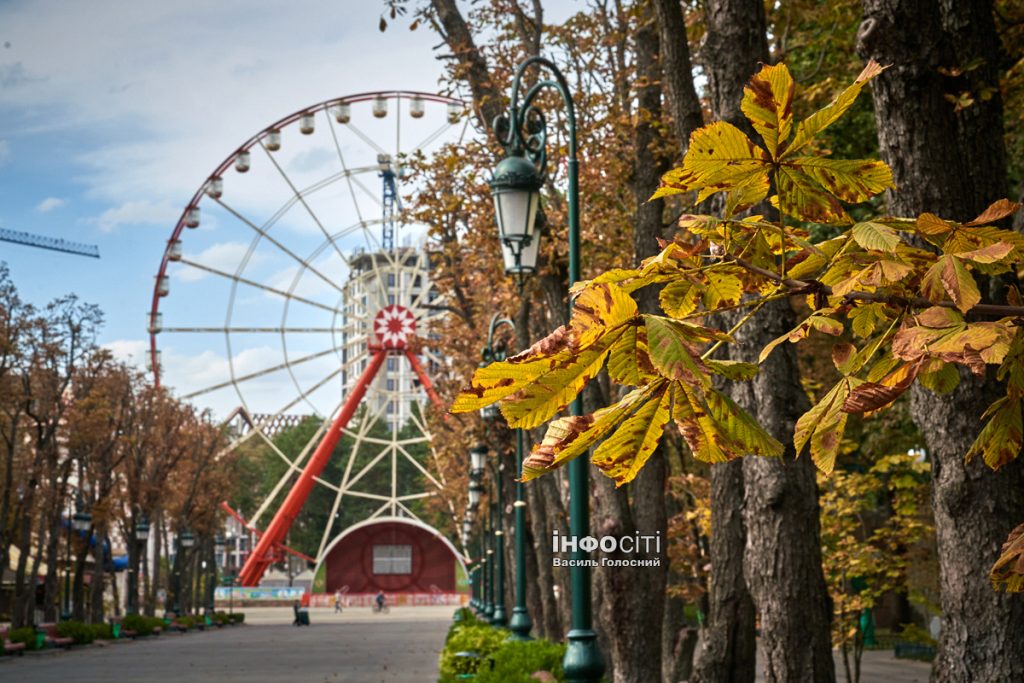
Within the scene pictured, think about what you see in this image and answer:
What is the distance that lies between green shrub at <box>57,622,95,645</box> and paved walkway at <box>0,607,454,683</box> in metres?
0.61

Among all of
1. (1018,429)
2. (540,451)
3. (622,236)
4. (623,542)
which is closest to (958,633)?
(1018,429)

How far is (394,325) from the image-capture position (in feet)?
162

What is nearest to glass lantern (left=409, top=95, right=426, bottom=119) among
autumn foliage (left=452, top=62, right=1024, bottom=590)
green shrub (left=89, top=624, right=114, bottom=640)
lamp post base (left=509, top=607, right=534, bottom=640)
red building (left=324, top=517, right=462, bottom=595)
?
green shrub (left=89, top=624, right=114, bottom=640)

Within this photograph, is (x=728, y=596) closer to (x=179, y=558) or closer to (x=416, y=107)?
(x=416, y=107)

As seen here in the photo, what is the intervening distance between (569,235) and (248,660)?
22350 mm

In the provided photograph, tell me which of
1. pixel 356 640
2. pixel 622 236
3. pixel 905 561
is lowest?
pixel 356 640

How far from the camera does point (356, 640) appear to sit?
37125 mm

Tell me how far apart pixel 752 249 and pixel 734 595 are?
943 centimetres

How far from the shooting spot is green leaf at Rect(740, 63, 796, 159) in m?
1.68

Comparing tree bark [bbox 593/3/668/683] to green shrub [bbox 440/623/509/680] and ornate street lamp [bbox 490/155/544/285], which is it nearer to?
green shrub [bbox 440/623/509/680]

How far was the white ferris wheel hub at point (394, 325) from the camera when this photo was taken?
49.0 metres

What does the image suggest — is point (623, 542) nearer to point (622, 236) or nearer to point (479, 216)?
point (622, 236)

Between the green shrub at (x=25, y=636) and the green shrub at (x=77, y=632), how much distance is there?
2695 mm

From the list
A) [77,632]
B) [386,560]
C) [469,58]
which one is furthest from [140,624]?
[386,560]
